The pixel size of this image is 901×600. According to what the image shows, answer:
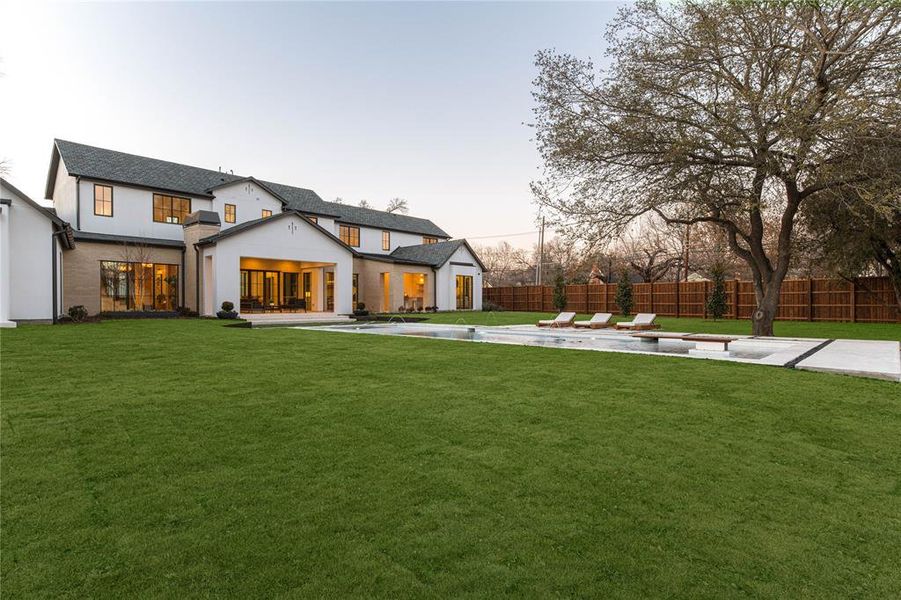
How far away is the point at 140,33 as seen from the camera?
660 inches

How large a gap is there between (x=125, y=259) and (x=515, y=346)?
62.9 ft

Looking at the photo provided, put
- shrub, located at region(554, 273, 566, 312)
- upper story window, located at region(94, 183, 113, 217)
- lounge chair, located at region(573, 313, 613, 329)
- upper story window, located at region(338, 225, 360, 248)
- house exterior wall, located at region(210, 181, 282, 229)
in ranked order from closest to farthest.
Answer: lounge chair, located at region(573, 313, 613, 329)
upper story window, located at region(94, 183, 113, 217)
house exterior wall, located at region(210, 181, 282, 229)
shrub, located at region(554, 273, 566, 312)
upper story window, located at region(338, 225, 360, 248)

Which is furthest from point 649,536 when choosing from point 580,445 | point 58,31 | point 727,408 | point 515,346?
point 58,31

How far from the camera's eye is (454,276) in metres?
32.6

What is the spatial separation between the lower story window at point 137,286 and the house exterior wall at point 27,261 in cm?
531

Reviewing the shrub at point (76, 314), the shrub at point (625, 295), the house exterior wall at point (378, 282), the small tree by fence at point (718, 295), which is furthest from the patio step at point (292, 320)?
the small tree by fence at point (718, 295)

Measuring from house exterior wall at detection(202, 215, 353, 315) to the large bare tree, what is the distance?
46.3 feet

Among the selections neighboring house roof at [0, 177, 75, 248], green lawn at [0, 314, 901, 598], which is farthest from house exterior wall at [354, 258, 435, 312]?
green lawn at [0, 314, 901, 598]

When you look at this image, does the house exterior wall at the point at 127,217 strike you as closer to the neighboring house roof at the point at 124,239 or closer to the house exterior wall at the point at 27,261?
the neighboring house roof at the point at 124,239

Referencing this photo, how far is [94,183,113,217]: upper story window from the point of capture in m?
21.8

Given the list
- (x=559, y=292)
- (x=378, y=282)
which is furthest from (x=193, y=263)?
(x=559, y=292)

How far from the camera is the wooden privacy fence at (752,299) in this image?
848 inches

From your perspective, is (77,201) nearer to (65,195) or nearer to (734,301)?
(65,195)

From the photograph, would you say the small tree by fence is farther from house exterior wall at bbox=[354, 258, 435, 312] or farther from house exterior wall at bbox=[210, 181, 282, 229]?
house exterior wall at bbox=[210, 181, 282, 229]
